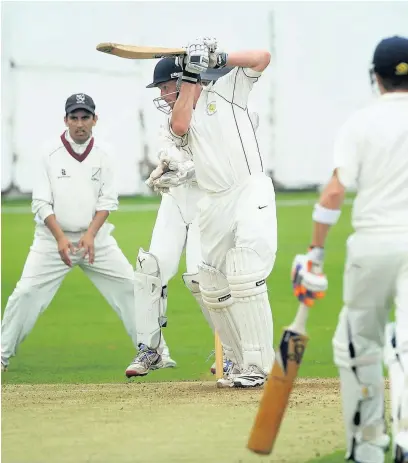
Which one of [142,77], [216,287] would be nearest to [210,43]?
[216,287]

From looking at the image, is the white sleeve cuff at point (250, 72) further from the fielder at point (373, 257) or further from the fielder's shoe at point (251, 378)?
the fielder at point (373, 257)

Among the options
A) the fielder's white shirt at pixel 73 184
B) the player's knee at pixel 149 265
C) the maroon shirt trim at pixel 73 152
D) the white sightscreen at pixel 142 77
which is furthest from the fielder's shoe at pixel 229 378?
the white sightscreen at pixel 142 77

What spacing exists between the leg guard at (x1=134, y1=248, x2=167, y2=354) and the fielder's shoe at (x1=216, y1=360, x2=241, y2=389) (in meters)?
0.72

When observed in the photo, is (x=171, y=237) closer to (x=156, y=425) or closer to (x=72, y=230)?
(x=72, y=230)

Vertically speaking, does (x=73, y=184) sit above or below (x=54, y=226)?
above

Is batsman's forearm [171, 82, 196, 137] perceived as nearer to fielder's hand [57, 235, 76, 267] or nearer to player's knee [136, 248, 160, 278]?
player's knee [136, 248, 160, 278]

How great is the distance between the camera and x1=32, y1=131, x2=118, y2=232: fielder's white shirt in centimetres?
737

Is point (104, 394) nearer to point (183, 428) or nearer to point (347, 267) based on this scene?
point (183, 428)

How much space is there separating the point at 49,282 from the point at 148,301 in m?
0.85

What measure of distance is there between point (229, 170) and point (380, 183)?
1875 mm

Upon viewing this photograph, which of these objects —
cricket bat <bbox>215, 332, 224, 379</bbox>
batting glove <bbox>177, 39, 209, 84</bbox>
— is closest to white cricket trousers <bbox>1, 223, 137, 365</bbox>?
cricket bat <bbox>215, 332, 224, 379</bbox>

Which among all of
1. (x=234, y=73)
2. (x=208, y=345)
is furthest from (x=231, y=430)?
(x=208, y=345)

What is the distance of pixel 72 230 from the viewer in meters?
7.39

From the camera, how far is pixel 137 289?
677 centimetres
